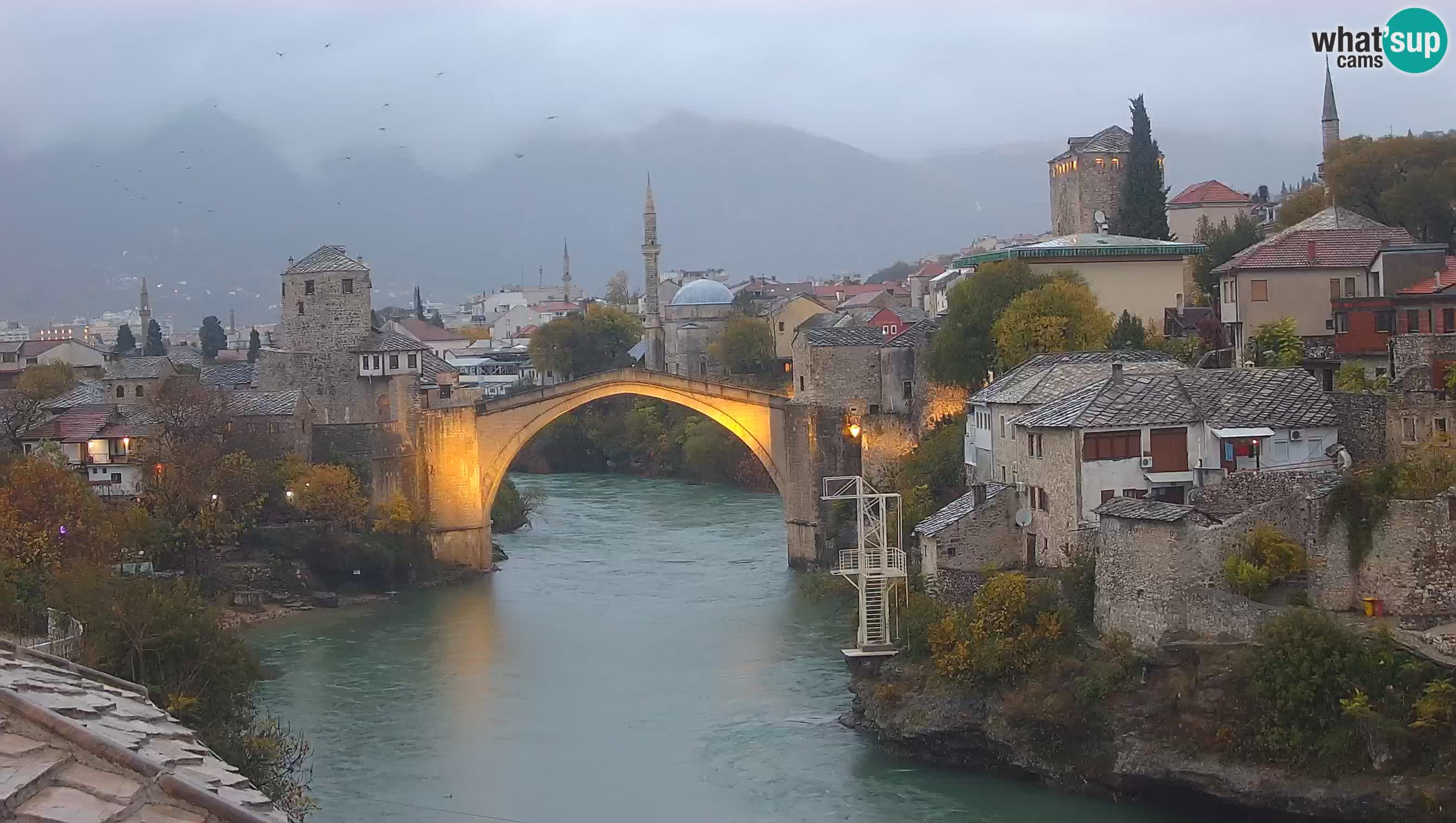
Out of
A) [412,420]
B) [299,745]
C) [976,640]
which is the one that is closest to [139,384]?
[412,420]

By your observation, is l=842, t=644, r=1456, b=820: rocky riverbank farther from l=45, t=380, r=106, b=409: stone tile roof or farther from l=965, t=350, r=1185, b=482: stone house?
l=45, t=380, r=106, b=409: stone tile roof

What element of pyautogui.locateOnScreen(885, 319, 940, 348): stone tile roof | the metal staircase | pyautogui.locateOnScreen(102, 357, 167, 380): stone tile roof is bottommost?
the metal staircase

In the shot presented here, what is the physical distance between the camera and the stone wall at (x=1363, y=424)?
25.8 metres

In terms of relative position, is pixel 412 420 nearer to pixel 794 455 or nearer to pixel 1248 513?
pixel 794 455

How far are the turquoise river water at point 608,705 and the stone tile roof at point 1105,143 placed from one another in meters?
15.5

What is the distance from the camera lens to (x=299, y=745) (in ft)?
82.7

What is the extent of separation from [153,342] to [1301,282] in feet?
204

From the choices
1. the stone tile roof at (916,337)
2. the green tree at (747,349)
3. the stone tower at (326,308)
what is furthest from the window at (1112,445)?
the green tree at (747,349)

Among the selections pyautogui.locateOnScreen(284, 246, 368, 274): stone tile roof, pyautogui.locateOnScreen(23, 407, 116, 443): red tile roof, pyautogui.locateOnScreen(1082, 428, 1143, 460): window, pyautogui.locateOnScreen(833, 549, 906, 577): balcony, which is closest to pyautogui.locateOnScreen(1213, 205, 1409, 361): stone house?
pyautogui.locateOnScreen(1082, 428, 1143, 460): window

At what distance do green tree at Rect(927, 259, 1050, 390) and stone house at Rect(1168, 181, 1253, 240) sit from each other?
22963 millimetres

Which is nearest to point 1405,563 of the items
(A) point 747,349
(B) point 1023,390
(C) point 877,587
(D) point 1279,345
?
(C) point 877,587

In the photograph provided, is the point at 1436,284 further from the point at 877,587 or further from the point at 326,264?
the point at 326,264

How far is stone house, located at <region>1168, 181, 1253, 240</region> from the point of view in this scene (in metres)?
60.4

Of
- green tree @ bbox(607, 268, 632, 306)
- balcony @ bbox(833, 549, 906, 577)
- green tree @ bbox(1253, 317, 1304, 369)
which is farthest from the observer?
green tree @ bbox(607, 268, 632, 306)
